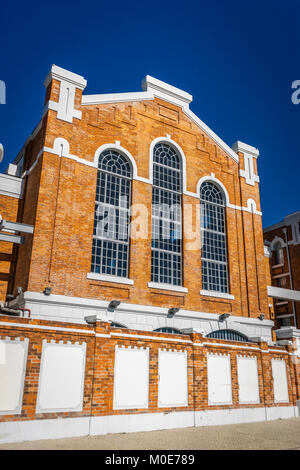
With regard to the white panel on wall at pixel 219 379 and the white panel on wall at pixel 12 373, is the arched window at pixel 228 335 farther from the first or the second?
the white panel on wall at pixel 12 373

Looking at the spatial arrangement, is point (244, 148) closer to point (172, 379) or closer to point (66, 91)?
point (66, 91)

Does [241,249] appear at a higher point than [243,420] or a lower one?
higher

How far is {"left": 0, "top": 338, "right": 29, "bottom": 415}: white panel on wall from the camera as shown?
894 cm

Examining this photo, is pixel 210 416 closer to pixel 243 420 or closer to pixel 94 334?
pixel 243 420

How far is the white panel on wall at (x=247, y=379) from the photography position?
13586 mm

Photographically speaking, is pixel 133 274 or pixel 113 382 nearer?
pixel 113 382

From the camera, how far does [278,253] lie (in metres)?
33.1

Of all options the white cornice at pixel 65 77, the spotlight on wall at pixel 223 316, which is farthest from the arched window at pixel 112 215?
the spotlight on wall at pixel 223 316

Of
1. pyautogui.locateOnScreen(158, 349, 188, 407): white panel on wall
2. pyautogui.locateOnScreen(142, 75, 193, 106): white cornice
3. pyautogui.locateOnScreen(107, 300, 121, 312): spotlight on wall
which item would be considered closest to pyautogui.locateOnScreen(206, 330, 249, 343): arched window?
pyautogui.locateOnScreen(107, 300, 121, 312): spotlight on wall

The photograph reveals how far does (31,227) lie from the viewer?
14.4m

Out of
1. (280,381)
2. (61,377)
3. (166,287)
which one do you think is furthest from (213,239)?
(61,377)

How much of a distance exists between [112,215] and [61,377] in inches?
314

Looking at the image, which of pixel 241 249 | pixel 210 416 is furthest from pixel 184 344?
pixel 241 249

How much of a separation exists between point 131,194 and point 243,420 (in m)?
9.59
